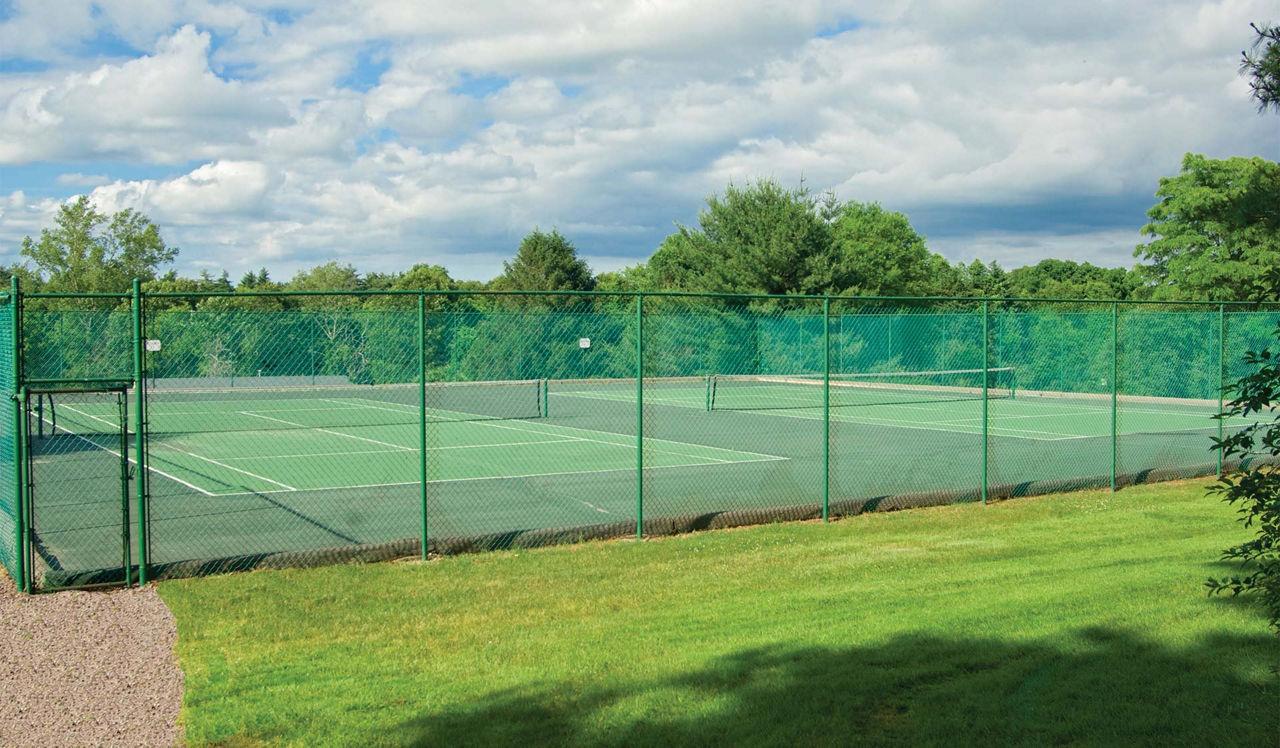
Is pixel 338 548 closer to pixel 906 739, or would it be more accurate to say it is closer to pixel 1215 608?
pixel 906 739

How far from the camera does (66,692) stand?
604 centimetres

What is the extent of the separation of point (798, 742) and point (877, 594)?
10.5 ft

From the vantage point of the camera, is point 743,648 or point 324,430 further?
point 324,430

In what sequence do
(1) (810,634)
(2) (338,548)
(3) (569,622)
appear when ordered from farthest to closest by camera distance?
(2) (338,548) → (3) (569,622) → (1) (810,634)

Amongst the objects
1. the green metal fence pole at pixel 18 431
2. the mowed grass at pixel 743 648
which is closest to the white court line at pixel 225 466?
the green metal fence pole at pixel 18 431

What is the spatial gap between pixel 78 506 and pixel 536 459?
25.5 ft

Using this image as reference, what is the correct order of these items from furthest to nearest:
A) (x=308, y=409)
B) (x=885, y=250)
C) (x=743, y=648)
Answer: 1. (x=885, y=250)
2. (x=308, y=409)
3. (x=743, y=648)

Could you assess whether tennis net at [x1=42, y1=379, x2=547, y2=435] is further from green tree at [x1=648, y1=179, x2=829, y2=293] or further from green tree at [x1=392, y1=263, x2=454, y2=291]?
green tree at [x1=392, y1=263, x2=454, y2=291]

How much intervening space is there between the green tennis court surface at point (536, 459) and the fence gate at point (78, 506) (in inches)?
2.3

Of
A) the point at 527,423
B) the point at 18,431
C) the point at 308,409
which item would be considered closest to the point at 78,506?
the point at 18,431

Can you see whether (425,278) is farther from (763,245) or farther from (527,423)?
(527,423)

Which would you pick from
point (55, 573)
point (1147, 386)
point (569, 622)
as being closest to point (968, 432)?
point (1147, 386)

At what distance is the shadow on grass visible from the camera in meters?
5.00

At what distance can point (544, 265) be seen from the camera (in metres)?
65.4
